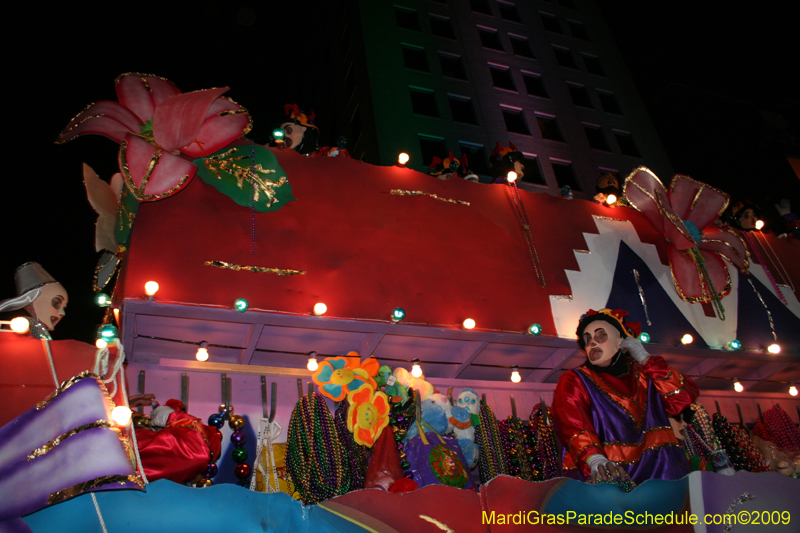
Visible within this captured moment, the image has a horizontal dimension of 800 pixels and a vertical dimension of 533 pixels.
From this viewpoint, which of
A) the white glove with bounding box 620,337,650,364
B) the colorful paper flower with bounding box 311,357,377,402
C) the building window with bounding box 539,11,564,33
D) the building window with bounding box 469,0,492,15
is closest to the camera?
the colorful paper flower with bounding box 311,357,377,402

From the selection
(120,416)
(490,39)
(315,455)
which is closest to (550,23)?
(490,39)

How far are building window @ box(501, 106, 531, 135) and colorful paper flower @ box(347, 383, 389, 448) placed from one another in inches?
266

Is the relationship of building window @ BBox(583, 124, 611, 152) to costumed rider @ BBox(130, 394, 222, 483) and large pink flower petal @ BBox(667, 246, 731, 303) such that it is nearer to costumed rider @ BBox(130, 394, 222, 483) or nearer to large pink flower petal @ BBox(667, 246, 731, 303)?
large pink flower petal @ BBox(667, 246, 731, 303)

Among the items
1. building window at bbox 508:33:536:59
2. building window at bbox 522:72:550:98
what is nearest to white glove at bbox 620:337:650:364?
building window at bbox 522:72:550:98

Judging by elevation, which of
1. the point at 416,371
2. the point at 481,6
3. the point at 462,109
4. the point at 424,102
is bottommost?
the point at 416,371

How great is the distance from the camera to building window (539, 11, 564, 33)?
11.4 metres

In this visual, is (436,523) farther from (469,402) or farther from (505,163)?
(505,163)

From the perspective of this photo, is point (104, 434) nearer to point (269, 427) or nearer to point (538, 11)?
point (269, 427)

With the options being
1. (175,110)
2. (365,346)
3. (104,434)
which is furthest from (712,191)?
(104,434)

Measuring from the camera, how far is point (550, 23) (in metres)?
11.5

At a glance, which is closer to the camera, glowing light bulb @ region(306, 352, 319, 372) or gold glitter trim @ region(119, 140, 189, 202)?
gold glitter trim @ region(119, 140, 189, 202)

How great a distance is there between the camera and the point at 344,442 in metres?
3.35

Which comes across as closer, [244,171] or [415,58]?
[244,171]

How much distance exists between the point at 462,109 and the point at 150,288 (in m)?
6.89
